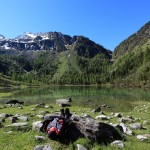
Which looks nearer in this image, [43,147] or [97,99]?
[43,147]

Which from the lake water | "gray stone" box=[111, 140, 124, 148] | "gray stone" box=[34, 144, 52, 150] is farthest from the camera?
the lake water

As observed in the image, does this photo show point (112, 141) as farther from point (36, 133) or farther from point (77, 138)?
point (36, 133)

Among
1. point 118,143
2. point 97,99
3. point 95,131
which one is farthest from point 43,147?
point 97,99

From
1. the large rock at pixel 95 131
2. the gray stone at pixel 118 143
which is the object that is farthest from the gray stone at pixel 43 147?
the gray stone at pixel 118 143

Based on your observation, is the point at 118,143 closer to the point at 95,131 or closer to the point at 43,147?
the point at 95,131

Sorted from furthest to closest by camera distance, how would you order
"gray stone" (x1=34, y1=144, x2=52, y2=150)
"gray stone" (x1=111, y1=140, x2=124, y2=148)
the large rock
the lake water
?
the lake water < the large rock < "gray stone" (x1=111, y1=140, x2=124, y2=148) < "gray stone" (x1=34, y1=144, x2=52, y2=150)

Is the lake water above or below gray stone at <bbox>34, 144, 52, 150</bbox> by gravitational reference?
above

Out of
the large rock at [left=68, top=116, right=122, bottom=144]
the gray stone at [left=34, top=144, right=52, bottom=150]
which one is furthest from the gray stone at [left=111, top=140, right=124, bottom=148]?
the gray stone at [left=34, top=144, right=52, bottom=150]

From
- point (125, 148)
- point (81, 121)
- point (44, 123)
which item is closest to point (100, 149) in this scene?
point (125, 148)

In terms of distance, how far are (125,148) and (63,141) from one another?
4.36 m

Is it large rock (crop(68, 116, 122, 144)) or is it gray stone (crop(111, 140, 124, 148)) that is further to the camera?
large rock (crop(68, 116, 122, 144))

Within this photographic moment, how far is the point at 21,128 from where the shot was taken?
22.5 meters

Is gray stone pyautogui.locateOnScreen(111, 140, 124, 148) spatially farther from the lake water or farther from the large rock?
the lake water

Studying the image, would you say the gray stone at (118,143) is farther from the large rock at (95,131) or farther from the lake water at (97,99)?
the lake water at (97,99)
